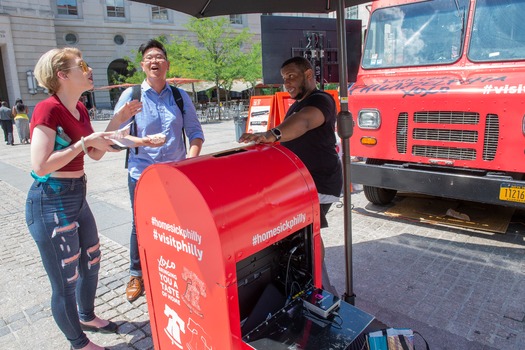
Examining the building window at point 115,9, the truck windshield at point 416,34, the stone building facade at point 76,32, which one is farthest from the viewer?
the building window at point 115,9

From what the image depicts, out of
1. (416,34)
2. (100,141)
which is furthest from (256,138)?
(416,34)

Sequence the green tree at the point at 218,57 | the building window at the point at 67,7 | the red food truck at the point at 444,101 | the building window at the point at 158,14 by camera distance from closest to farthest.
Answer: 1. the red food truck at the point at 444,101
2. the green tree at the point at 218,57
3. the building window at the point at 67,7
4. the building window at the point at 158,14

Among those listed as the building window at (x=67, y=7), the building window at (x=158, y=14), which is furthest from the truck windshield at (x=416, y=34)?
the building window at (x=158, y=14)

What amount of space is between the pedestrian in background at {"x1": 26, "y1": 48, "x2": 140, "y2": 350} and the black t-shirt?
3.88ft

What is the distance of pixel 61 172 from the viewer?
2.35 meters

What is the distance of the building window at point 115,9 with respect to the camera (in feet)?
119

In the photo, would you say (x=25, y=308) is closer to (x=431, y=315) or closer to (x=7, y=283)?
(x=7, y=283)

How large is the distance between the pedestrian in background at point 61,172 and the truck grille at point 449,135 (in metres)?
3.35

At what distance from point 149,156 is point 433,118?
2994 mm

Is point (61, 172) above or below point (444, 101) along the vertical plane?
below

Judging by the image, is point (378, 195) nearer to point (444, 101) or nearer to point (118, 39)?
point (444, 101)

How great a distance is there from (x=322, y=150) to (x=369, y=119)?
2.31 m

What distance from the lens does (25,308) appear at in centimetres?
338

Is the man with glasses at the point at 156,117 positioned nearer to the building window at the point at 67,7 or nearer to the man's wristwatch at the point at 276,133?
the man's wristwatch at the point at 276,133
